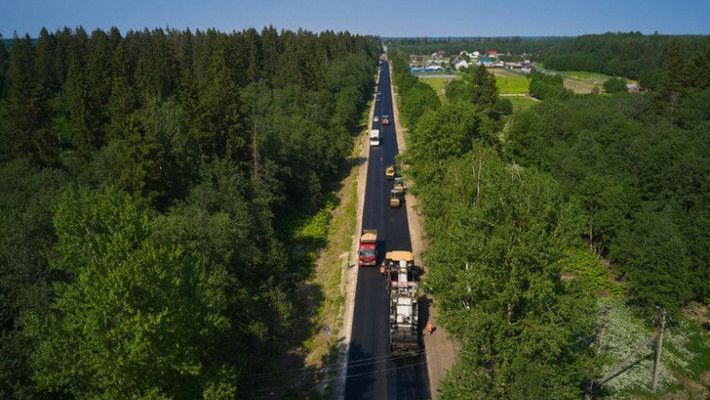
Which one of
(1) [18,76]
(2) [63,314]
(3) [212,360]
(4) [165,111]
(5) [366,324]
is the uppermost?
(1) [18,76]

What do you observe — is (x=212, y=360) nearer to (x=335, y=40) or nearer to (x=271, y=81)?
(x=271, y=81)

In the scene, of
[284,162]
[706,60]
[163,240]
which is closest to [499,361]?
[163,240]

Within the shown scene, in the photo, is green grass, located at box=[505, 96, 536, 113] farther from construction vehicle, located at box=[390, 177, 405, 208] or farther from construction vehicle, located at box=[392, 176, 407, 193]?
construction vehicle, located at box=[390, 177, 405, 208]

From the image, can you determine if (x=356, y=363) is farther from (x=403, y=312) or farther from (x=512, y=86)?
(x=512, y=86)

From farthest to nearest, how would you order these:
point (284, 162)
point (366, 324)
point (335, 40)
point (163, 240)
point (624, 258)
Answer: point (335, 40) → point (284, 162) → point (624, 258) → point (366, 324) → point (163, 240)

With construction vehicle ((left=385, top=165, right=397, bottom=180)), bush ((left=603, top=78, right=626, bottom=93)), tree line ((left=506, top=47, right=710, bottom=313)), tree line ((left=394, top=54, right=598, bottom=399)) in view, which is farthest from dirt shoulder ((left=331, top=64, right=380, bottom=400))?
bush ((left=603, top=78, right=626, bottom=93))

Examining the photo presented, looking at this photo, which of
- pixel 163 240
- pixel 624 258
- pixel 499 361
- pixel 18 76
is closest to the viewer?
pixel 499 361
